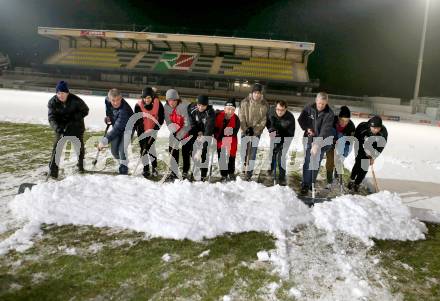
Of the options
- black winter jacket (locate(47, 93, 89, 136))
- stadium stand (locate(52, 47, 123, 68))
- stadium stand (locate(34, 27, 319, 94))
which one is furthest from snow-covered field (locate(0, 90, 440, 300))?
stadium stand (locate(52, 47, 123, 68))

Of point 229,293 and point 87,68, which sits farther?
point 87,68

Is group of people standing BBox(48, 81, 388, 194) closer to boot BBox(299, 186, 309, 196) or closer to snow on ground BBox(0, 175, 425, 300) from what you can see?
boot BBox(299, 186, 309, 196)

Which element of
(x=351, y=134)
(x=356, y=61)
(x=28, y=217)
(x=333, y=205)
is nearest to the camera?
(x=28, y=217)

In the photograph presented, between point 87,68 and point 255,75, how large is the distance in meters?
14.7

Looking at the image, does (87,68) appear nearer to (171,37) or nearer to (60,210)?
(171,37)

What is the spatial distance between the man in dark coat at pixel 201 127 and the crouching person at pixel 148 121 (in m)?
0.60

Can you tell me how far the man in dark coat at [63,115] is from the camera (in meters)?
5.83

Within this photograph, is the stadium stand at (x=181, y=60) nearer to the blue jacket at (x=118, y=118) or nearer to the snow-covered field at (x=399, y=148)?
the snow-covered field at (x=399, y=148)

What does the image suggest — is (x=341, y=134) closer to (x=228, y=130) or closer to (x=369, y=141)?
(x=369, y=141)

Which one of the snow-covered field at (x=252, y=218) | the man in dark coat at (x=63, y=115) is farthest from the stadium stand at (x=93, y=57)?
the snow-covered field at (x=252, y=218)

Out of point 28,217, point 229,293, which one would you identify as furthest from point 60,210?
point 229,293

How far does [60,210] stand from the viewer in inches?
173

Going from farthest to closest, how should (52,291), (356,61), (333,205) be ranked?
(356,61)
(333,205)
(52,291)

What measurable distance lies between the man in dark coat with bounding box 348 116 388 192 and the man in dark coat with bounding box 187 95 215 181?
2.53m
